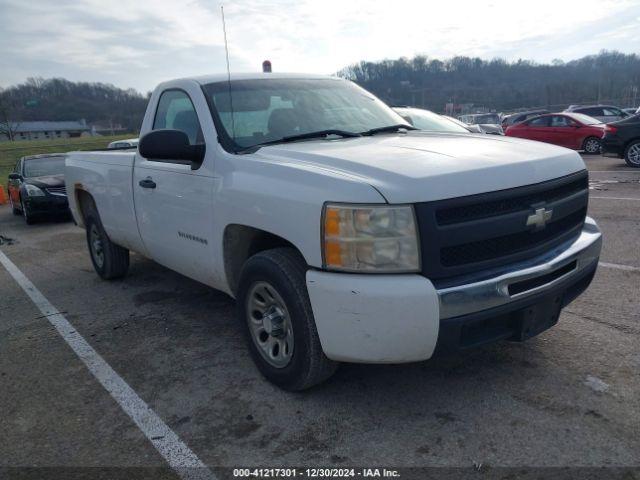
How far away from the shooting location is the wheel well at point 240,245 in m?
3.27

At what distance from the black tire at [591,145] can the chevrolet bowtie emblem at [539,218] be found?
1541 cm

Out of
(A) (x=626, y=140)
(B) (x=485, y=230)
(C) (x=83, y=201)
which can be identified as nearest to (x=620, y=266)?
(B) (x=485, y=230)

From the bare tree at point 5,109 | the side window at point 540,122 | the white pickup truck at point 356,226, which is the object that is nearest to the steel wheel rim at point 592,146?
the side window at point 540,122

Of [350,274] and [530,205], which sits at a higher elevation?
[530,205]

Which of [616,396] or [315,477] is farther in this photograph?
[616,396]

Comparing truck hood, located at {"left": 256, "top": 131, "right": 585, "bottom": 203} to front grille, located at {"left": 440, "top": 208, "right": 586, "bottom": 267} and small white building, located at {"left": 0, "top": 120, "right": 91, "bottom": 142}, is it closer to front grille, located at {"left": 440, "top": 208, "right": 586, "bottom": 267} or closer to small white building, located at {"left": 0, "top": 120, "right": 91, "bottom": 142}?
front grille, located at {"left": 440, "top": 208, "right": 586, "bottom": 267}

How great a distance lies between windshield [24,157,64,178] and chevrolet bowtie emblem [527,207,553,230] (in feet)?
37.6

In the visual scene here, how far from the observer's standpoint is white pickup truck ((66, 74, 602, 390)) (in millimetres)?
2492

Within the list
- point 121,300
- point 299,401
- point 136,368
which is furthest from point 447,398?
point 121,300

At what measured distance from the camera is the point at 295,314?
111 inches

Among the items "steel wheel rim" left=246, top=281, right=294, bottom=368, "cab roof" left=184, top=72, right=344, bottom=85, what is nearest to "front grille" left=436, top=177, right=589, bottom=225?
"steel wheel rim" left=246, top=281, right=294, bottom=368

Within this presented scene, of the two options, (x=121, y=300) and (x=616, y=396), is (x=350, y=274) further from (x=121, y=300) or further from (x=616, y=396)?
(x=121, y=300)

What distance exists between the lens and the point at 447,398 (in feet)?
9.77

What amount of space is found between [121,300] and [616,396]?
4.25 m
